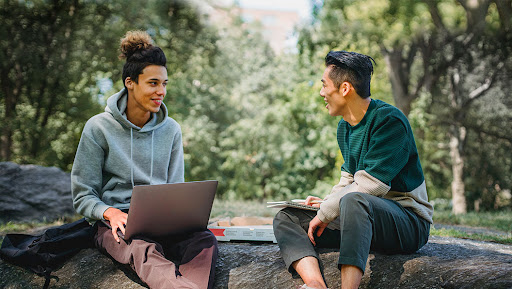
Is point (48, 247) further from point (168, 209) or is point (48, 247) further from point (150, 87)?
point (150, 87)

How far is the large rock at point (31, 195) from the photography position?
22.0 ft

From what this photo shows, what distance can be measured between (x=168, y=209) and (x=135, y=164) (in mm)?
550

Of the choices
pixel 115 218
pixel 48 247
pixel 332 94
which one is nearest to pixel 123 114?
pixel 115 218

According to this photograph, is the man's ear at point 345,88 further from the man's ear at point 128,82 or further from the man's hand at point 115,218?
the man's hand at point 115,218

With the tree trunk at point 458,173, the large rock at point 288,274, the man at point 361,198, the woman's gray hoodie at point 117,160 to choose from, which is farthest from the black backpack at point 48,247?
the tree trunk at point 458,173

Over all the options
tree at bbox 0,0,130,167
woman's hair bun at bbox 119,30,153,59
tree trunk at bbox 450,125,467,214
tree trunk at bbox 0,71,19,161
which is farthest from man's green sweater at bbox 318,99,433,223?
tree trunk at bbox 450,125,467,214

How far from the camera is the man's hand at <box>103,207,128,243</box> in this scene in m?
2.78

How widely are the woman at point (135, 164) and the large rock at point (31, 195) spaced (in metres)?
4.08

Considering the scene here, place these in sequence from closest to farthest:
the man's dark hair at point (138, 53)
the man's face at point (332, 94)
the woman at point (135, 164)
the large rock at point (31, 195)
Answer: the woman at point (135, 164) < the man's face at point (332, 94) < the man's dark hair at point (138, 53) < the large rock at point (31, 195)

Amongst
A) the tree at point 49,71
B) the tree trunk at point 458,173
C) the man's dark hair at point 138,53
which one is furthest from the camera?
the tree trunk at point 458,173

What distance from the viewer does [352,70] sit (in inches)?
112

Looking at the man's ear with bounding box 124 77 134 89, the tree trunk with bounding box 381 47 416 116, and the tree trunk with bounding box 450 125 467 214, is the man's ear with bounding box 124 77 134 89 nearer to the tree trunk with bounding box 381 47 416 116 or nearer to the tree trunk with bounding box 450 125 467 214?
the tree trunk with bounding box 381 47 416 116

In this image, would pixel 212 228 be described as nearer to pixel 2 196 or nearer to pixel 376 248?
pixel 376 248

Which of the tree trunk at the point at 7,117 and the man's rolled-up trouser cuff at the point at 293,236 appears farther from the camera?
the tree trunk at the point at 7,117
